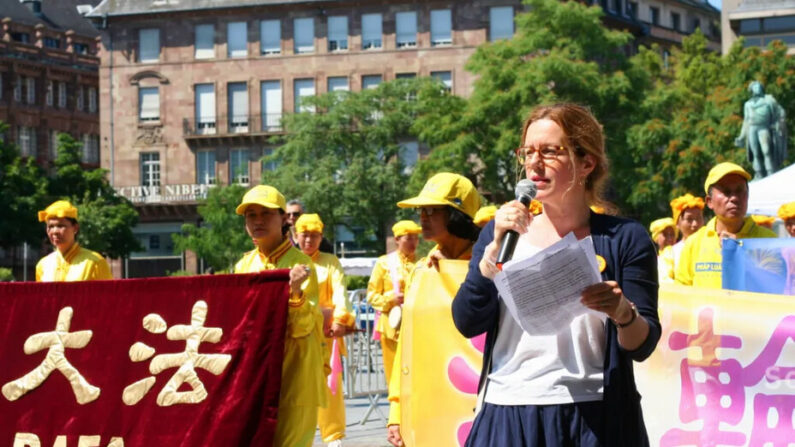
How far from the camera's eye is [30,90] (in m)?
92.0

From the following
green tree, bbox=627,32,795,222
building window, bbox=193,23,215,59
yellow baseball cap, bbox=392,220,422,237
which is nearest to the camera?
yellow baseball cap, bbox=392,220,422,237

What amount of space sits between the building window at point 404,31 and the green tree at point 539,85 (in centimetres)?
1723

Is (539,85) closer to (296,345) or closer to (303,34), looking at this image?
(303,34)

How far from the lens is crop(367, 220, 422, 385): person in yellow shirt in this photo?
10055 millimetres

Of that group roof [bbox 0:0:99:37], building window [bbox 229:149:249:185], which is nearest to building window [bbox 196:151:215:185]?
building window [bbox 229:149:249:185]

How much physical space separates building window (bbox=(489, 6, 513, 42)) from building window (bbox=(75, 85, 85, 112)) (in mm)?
34899

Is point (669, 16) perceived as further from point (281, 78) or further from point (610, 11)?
point (281, 78)

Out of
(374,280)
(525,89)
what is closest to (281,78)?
(525,89)

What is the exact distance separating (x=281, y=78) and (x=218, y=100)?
3.47m

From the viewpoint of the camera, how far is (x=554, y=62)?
5075cm

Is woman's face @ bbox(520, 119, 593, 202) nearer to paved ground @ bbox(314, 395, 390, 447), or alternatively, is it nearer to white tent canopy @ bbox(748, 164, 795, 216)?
paved ground @ bbox(314, 395, 390, 447)

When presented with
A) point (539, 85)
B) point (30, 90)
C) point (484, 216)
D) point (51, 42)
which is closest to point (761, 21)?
point (539, 85)

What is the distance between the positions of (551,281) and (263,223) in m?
4.60

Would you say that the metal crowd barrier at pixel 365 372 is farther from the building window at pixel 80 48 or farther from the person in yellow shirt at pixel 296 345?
the building window at pixel 80 48
